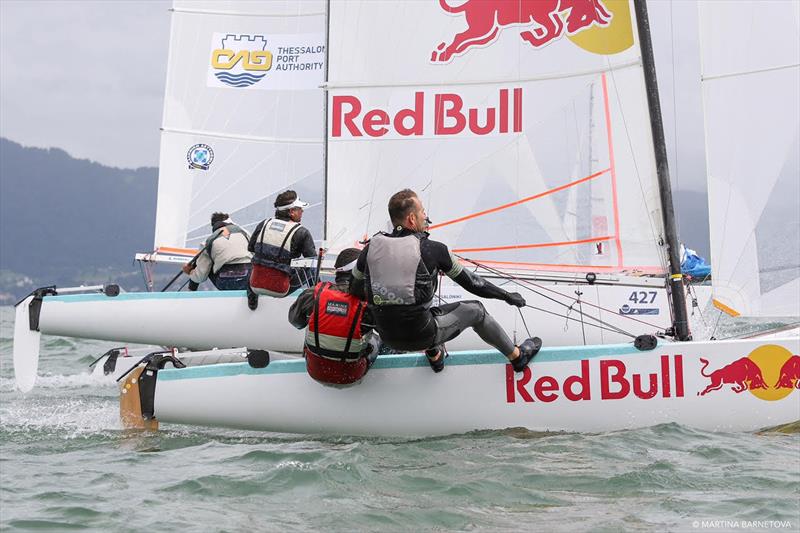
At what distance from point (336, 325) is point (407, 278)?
50 cm

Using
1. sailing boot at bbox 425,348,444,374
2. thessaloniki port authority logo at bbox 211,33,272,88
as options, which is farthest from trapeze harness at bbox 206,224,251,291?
thessaloniki port authority logo at bbox 211,33,272,88

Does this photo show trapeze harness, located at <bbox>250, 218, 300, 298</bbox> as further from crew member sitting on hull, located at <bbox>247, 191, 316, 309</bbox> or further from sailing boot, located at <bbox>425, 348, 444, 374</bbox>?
sailing boot, located at <bbox>425, 348, 444, 374</bbox>

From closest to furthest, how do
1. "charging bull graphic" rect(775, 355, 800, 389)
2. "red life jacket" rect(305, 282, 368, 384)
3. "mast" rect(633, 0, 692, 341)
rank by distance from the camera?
"red life jacket" rect(305, 282, 368, 384), "charging bull graphic" rect(775, 355, 800, 389), "mast" rect(633, 0, 692, 341)

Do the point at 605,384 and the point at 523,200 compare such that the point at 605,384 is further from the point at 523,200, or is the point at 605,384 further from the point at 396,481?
the point at 523,200

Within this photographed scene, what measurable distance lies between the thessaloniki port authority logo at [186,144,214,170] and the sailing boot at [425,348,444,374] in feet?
21.9

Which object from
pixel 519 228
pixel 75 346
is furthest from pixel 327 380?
pixel 75 346

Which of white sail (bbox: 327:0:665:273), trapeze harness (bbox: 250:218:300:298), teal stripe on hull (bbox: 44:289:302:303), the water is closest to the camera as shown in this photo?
the water

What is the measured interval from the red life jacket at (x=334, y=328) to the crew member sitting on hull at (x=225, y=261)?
109 inches

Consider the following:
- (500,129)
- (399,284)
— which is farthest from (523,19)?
(399,284)

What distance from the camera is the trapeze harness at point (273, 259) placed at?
24.5 feet

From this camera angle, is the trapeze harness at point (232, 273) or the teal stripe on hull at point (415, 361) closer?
the teal stripe on hull at point (415, 361)

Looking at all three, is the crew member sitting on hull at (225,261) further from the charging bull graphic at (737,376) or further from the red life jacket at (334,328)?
the charging bull graphic at (737,376)

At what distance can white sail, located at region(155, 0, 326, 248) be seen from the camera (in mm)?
11695

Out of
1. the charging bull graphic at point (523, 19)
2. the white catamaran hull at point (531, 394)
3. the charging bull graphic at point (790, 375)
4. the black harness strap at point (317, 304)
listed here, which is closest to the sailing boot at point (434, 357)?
the white catamaran hull at point (531, 394)
